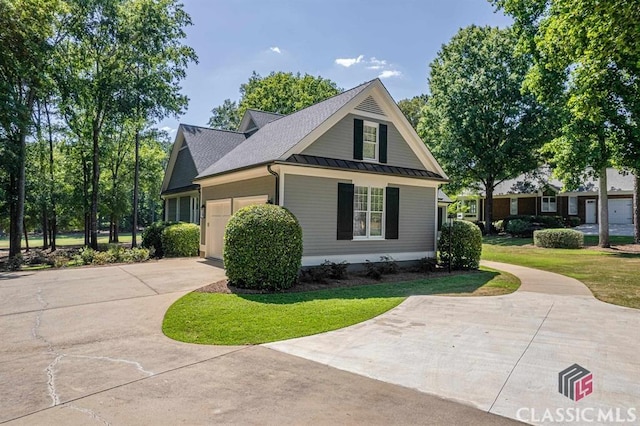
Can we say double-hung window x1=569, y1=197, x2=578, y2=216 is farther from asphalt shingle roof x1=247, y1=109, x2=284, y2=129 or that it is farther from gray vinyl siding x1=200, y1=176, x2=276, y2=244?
gray vinyl siding x1=200, y1=176, x2=276, y2=244

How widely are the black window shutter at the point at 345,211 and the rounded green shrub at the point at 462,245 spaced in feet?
13.5

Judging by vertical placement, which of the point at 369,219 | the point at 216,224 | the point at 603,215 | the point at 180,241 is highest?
the point at 603,215

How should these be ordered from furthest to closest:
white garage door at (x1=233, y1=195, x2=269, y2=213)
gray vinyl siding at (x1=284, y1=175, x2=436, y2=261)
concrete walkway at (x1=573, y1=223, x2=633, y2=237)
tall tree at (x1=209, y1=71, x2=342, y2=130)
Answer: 1. tall tree at (x1=209, y1=71, x2=342, y2=130)
2. concrete walkway at (x1=573, y1=223, x2=633, y2=237)
3. white garage door at (x1=233, y1=195, x2=269, y2=213)
4. gray vinyl siding at (x1=284, y1=175, x2=436, y2=261)

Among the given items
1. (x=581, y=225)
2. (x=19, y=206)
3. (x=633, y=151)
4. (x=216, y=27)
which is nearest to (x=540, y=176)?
(x=581, y=225)

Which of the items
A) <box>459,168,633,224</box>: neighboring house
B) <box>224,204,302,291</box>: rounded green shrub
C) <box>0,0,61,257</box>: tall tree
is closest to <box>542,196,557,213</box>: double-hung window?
<box>459,168,633,224</box>: neighboring house

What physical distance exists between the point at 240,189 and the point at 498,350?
9866mm

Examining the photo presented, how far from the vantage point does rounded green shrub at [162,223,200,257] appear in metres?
16.7

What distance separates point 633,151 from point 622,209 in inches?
665

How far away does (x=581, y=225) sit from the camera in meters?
32.8

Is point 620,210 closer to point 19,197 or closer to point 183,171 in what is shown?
point 183,171

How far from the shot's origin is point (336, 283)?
35.2 ft

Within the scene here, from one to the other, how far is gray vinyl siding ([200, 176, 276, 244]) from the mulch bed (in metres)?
2.81

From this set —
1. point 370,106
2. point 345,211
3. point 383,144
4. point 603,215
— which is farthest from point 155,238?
point 603,215

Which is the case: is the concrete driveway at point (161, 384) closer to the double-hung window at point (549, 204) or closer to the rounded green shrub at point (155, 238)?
the rounded green shrub at point (155, 238)
